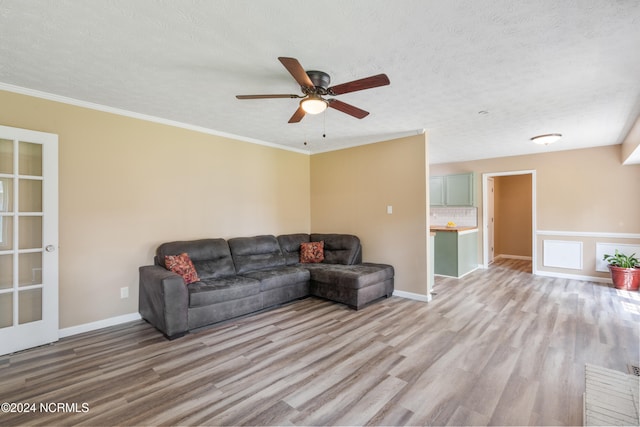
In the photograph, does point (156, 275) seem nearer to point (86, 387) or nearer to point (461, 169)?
point (86, 387)

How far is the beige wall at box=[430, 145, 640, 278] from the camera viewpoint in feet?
16.6

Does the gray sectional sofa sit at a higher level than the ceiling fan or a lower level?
lower

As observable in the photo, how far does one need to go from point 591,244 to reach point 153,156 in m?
7.45

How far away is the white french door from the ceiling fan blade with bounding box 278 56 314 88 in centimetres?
267

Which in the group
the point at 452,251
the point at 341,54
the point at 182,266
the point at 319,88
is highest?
the point at 341,54

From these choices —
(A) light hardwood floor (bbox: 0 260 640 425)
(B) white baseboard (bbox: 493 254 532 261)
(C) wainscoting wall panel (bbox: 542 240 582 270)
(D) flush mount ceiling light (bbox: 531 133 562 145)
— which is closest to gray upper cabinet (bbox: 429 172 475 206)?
(C) wainscoting wall panel (bbox: 542 240 582 270)

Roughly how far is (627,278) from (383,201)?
4.13 metres

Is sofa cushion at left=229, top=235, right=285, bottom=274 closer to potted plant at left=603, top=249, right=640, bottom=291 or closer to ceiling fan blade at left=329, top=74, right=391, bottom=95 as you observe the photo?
ceiling fan blade at left=329, top=74, right=391, bottom=95

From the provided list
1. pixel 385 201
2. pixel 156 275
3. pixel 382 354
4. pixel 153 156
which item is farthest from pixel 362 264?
pixel 153 156

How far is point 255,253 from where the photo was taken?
449cm

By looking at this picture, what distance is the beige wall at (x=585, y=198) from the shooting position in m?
5.05

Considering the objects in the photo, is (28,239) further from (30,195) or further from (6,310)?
(6,310)

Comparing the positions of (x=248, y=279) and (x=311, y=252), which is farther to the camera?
(x=311, y=252)

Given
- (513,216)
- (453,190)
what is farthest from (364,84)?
(513,216)
